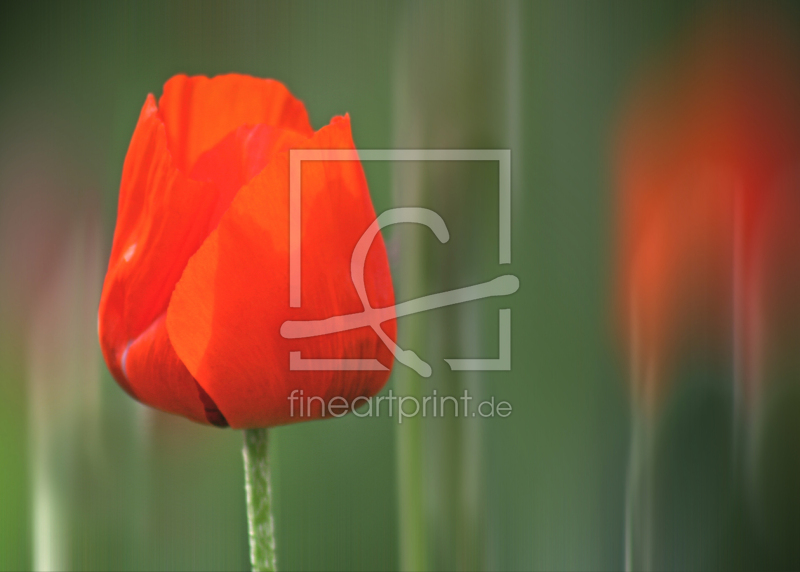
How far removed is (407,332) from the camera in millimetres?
246

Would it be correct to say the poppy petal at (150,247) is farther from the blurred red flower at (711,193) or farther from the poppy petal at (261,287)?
the blurred red flower at (711,193)

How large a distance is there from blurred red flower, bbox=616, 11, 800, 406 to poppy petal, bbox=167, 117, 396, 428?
0.14 metres

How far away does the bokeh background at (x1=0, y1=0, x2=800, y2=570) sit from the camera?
251 millimetres

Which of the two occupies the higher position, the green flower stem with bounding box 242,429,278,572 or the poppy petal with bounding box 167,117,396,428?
the poppy petal with bounding box 167,117,396,428

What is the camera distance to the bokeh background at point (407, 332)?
251mm

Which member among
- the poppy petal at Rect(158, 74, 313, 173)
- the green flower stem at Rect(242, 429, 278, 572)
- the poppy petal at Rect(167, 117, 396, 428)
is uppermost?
the poppy petal at Rect(158, 74, 313, 173)

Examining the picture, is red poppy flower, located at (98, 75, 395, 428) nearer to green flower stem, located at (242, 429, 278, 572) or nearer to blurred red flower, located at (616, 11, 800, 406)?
green flower stem, located at (242, 429, 278, 572)

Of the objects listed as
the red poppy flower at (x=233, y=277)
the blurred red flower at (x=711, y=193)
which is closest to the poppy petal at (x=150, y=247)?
the red poppy flower at (x=233, y=277)

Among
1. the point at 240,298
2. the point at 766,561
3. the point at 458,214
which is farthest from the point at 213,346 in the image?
the point at 766,561

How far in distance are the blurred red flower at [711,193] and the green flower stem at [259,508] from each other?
0.15m

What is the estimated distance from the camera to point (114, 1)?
272 mm

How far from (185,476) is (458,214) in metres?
0.14

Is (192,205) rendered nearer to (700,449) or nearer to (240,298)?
(240,298)

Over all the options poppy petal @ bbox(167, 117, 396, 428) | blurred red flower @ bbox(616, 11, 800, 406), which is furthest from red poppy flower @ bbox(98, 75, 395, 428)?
blurred red flower @ bbox(616, 11, 800, 406)
